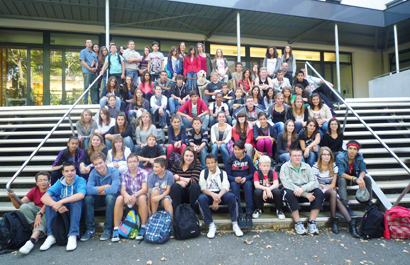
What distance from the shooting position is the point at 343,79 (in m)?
13.8

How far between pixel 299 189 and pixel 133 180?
2644mm

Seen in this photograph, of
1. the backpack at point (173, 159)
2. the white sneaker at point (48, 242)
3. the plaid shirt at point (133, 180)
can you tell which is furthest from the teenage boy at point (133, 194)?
the white sneaker at point (48, 242)

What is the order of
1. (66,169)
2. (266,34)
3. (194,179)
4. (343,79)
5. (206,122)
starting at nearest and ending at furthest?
(66,169), (194,179), (206,122), (266,34), (343,79)

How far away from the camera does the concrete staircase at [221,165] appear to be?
4.53 metres

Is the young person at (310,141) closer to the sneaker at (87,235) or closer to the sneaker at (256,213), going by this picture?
the sneaker at (256,213)

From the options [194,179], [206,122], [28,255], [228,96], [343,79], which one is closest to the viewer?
[28,255]

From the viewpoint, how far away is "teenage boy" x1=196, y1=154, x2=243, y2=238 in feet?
12.6

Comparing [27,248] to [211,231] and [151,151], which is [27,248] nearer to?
[151,151]

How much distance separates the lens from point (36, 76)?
10008 mm

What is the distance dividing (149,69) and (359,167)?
19.1 feet

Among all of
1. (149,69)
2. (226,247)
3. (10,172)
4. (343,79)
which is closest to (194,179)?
(226,247)

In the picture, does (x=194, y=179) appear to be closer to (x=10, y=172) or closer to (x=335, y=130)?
(x=335, y=130)

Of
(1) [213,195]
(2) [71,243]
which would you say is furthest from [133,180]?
(1) [213,195]

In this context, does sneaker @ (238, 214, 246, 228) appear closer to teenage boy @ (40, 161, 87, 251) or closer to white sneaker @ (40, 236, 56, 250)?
teenage boy @ (40, 161, 87, 251)
